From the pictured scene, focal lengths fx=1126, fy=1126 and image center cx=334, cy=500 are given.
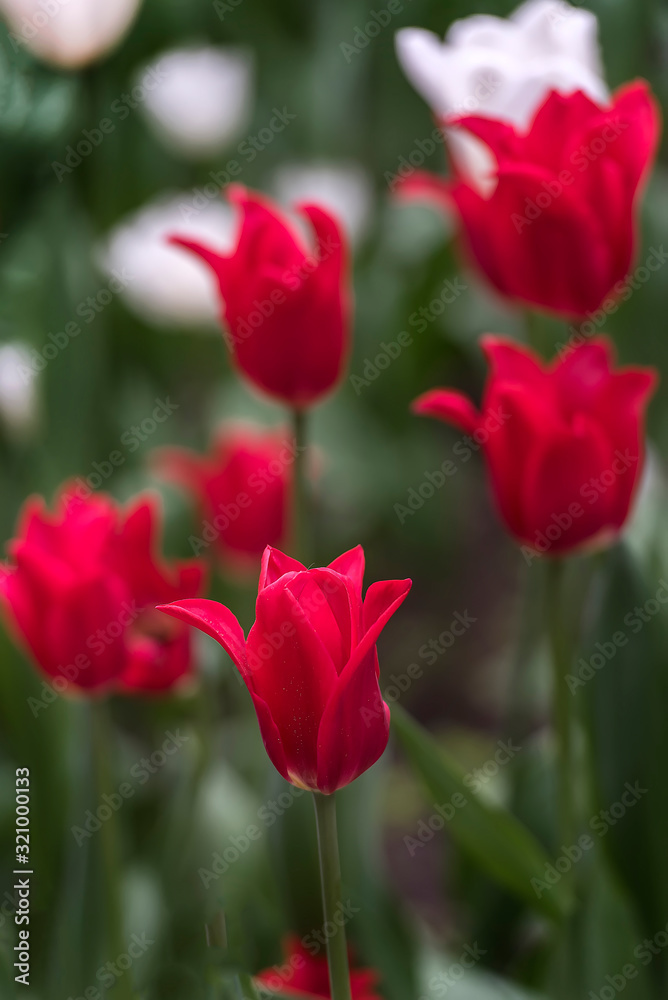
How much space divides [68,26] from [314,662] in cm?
77

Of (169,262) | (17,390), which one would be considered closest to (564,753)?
(17,390)

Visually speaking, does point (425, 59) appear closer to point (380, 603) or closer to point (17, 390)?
point (380, 603)

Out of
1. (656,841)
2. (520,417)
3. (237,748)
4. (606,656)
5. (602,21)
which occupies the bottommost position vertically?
(237,748)

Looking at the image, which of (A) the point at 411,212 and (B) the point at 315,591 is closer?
(B) the point at 315,591

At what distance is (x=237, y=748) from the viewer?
1.10m

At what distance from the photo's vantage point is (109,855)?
0.63 m

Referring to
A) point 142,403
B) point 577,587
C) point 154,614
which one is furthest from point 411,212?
point 154,614

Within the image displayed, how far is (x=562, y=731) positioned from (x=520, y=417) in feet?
0.59

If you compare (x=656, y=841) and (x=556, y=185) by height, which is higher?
(x=556, y=185)

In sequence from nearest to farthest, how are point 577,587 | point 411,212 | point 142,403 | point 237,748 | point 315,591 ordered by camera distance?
point 315,591, point 577,587, point 237,748, point 142,403, point 411,212

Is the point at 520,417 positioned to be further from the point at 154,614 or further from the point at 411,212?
the point at 411,212

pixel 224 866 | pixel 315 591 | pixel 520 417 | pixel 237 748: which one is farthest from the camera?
pixel 237 748

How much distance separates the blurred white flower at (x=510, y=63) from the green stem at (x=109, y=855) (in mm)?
395

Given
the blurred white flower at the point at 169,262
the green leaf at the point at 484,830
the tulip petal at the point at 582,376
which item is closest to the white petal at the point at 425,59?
the tulip petal at the point at 582,376
